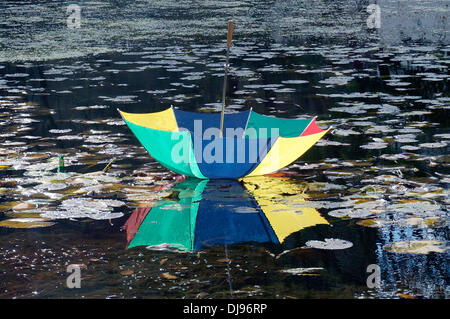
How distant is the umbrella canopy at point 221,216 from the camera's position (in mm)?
3912

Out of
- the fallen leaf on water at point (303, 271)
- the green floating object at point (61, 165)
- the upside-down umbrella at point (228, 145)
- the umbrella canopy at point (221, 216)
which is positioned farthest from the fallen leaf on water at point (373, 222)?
the green floating object at point (61, 165)

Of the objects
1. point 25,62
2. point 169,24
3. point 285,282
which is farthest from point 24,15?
point 285,282

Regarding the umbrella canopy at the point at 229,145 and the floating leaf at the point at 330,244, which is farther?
the umbrella canopy at the point at 229,145

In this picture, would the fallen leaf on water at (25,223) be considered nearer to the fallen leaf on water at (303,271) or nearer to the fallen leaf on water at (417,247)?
the fallen leaf on water at (303,271)

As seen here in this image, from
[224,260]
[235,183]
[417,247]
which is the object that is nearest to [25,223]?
[224,260]

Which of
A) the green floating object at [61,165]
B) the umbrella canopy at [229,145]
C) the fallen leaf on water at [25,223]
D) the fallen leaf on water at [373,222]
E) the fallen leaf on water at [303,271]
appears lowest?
the fallen leaf on water at [303,271]

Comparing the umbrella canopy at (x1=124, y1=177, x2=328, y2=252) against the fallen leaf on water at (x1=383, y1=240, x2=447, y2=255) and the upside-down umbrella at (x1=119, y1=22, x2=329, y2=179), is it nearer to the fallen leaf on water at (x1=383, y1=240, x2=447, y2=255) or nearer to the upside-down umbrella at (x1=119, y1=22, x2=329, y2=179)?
the upside-down umbrella at (x1=119, y1=22, x2=329, y2=179)

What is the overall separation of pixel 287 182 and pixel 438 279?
1699mm

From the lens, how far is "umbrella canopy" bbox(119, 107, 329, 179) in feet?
15.4

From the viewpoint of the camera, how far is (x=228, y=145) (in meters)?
4.60

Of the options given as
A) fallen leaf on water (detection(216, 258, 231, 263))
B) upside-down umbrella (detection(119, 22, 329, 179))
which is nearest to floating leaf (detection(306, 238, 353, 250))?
fallen leaf on water (detection(216, 258, 231, 263))

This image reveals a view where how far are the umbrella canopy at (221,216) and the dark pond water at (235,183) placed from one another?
0.05ft

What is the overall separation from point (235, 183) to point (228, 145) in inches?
14.8

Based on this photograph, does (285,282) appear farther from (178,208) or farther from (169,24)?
(169,24)
